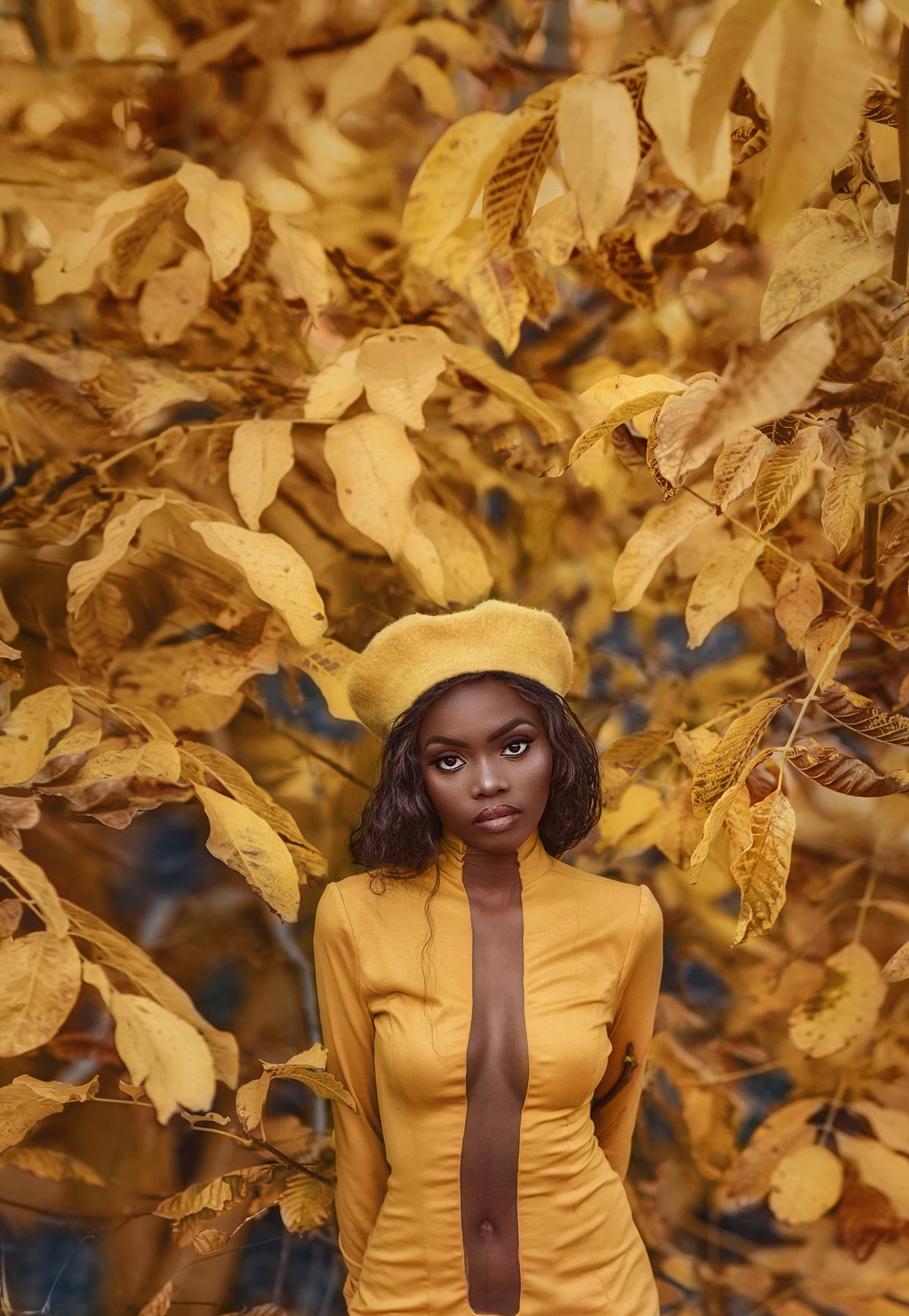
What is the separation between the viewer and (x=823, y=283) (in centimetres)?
60

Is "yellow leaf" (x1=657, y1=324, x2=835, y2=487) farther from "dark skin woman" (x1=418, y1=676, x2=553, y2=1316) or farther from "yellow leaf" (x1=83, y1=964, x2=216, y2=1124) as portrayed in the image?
"yellow leaf" (x1=83, y1=964, x2=216, y2=1124)

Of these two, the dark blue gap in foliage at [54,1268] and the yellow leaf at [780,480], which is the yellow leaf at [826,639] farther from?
the dark blue gap in foliage at [54,1268]

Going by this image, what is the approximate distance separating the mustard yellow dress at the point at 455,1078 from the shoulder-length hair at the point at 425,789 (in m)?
0.03

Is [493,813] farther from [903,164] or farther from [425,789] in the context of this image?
[903,164]

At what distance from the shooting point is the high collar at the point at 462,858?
0.97 metres

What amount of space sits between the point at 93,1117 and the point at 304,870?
0.38 meters

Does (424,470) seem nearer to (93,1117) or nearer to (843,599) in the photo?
(843,599)

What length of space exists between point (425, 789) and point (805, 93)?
635mm

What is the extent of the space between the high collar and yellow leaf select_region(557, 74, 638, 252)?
55 cm

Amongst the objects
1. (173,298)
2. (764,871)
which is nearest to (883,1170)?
(764,871)

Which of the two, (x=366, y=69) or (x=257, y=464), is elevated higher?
(x=366, y=69)

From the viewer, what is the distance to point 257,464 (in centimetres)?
91

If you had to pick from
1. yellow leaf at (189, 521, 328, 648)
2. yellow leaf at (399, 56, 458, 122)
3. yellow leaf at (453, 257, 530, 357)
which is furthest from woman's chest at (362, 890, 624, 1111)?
yellow leaf at (399, 56, 458, 122)

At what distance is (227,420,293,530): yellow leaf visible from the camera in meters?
0.91
